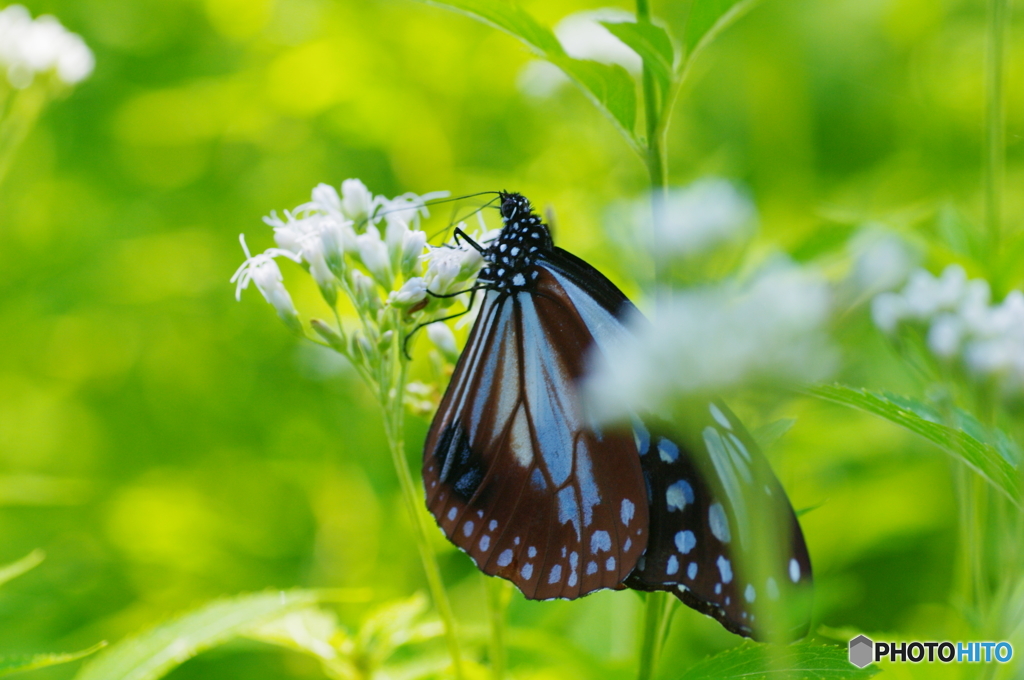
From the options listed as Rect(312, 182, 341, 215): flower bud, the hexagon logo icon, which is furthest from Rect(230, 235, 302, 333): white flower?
the hexagon logo icon

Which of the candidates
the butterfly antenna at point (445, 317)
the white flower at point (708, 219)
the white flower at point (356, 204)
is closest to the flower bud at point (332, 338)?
the butterfly antenna at point (445, 317)

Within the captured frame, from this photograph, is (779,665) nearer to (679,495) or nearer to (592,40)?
(679,495)

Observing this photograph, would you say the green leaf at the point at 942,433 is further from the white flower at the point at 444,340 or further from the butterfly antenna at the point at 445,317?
the white flower at the point at 444,340

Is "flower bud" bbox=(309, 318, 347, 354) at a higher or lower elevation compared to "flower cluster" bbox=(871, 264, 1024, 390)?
lower

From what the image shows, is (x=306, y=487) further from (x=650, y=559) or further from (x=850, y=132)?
(x=850, y=132)

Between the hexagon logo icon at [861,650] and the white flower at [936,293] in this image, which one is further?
the white flower at [936,293]

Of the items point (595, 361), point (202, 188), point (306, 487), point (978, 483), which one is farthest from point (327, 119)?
point (978, 483)

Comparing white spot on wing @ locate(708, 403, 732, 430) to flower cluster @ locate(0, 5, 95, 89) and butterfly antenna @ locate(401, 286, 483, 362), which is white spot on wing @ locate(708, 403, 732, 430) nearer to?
butterfly antenna @ locate(401, 286, 483, 362)
